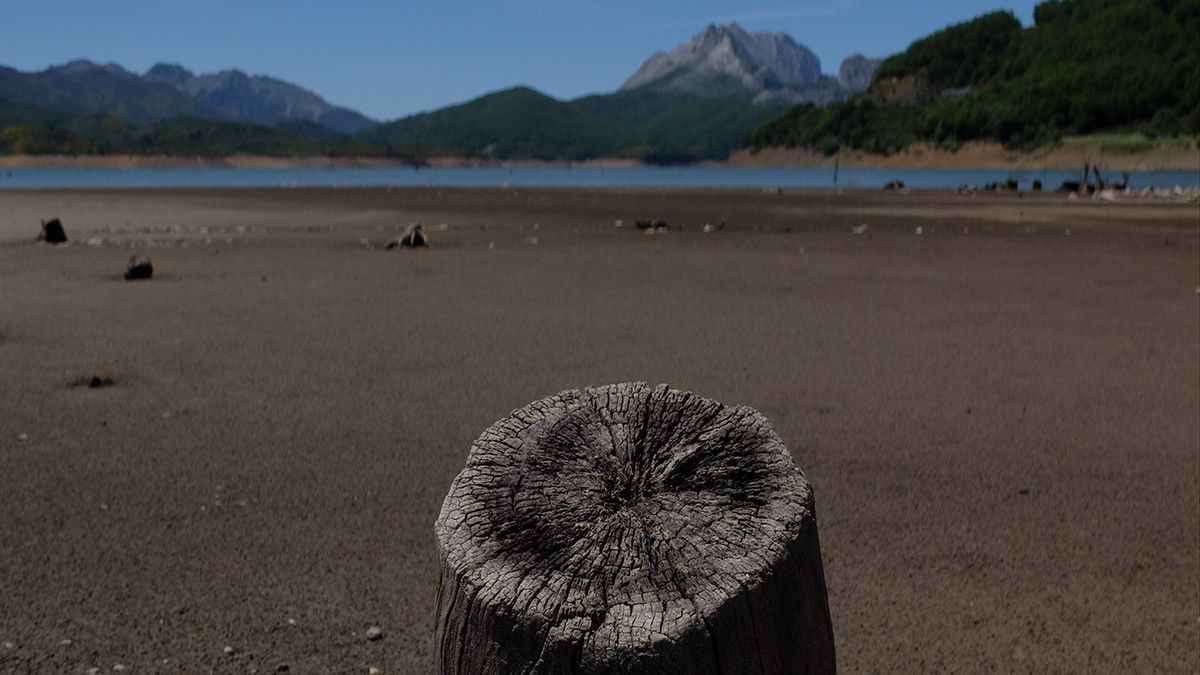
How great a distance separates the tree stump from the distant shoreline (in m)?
94.0

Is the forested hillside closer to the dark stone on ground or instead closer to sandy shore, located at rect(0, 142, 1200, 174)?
sandy shore, located at rect(0, 142, 1200, 174)

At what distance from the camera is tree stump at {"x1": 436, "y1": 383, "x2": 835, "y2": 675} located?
5.90 ft

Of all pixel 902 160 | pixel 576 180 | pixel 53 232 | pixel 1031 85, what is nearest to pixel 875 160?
pixel 902 160

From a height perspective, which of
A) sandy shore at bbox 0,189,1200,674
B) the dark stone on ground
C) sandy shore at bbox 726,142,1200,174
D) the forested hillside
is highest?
the forested hillside

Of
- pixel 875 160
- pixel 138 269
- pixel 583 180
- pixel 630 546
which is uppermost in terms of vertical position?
pixel 875 160

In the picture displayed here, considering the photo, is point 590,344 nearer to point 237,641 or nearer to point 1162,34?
point 237,641

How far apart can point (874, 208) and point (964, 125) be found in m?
102

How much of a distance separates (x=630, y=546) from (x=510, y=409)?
4.90 m

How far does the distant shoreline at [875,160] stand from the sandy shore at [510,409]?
84.1 m

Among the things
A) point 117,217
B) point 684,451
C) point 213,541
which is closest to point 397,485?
point 213,541

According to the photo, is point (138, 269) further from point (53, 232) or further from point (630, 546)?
point (630, 546)

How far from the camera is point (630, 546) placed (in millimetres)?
1929

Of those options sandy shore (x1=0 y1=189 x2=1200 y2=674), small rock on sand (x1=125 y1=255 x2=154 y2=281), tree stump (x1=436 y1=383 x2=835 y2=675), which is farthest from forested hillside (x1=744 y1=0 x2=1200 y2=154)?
tree stump (x1=436 y1=383 x2=835 y2=675)

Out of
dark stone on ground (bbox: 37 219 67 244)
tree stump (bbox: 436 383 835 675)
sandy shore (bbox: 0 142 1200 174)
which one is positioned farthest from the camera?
sandy shore (bbox: 0 142 1200 174)
